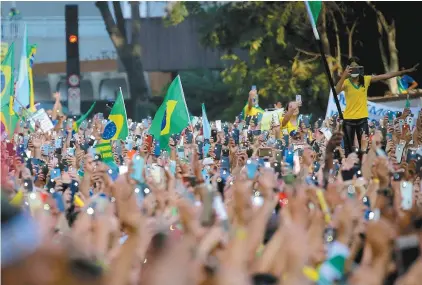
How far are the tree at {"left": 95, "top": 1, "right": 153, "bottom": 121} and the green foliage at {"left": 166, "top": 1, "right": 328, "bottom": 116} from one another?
4.40 m

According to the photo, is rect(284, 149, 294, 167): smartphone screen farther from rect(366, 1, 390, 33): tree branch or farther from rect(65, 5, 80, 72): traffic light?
rect(65, 5, 80, 72): traffic light

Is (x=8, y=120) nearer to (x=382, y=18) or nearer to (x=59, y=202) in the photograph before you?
(x=59, y=202)

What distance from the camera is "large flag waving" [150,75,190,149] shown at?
16.7 meters

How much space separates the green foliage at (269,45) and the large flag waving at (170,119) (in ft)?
48.1

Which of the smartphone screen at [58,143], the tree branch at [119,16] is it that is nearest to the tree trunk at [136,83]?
the tree branch at [119,16]

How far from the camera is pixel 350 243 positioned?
726 centimetres

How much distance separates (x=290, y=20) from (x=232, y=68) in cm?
288

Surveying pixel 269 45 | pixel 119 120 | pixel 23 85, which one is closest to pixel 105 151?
pixel 119 120

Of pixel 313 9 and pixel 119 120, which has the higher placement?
pixel 313 9

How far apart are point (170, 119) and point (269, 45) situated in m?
17.5

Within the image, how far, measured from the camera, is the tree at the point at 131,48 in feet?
131

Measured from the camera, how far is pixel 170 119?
17031mm

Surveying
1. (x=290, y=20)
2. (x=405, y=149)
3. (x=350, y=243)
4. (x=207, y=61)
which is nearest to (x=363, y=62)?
(x=290, y=20)

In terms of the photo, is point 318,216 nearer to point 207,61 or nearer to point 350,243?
point 350,243
